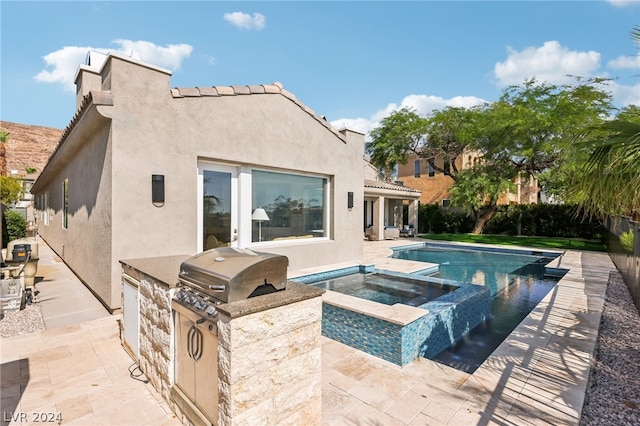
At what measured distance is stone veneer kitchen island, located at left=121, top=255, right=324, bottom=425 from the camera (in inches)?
106

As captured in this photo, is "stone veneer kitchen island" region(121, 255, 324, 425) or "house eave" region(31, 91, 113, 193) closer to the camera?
"stone veneer kitchen island" region(121, 255, 324, 425)

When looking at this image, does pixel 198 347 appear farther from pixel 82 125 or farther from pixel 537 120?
pixel 537 120

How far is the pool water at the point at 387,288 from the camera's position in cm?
871

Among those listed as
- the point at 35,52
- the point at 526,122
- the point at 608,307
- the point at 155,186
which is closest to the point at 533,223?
the point at 526,122

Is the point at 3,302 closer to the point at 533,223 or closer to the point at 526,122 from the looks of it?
the point at 526,122

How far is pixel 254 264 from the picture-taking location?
302 centimetres

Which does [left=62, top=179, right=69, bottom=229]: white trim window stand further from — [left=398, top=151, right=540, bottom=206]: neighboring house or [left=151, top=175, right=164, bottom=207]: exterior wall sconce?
Answer: [left=398, top=151, right=540, bottom=206]: neighboring house

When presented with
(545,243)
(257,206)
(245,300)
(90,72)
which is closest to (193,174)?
(257,206)

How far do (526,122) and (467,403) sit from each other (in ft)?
78.1

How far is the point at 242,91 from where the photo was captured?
8.64 meters

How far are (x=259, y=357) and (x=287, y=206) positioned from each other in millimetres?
7770

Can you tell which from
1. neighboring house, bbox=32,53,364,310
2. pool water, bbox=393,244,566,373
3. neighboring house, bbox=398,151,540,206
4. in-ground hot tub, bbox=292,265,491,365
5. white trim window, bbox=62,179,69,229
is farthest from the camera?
neighboring house, bbox=398,151,540,206

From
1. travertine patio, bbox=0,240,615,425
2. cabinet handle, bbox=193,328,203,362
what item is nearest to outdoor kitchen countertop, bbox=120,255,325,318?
cabinet handle, bbox=193,328,203,362

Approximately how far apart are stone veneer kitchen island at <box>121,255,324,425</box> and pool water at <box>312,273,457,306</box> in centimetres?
554
